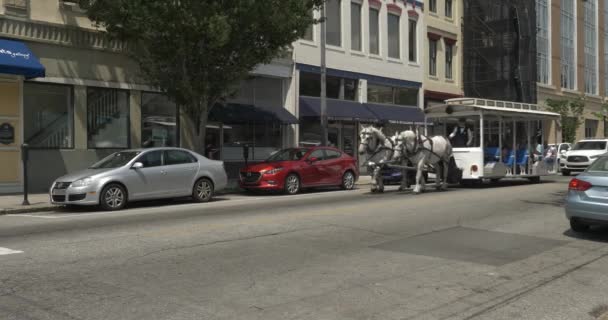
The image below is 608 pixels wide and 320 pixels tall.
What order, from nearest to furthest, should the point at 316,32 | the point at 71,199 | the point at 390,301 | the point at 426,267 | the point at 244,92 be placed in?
the point at 390,301, the point at 426,267, the point at 71,199, the point at 244,92, the point at 316,32

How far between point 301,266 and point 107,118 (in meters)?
14.7

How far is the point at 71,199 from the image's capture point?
1326 centimetres

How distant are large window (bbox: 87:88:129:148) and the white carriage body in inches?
427

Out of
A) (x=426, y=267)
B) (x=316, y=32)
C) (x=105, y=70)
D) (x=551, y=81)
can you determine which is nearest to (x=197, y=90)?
(x=105, y=70)

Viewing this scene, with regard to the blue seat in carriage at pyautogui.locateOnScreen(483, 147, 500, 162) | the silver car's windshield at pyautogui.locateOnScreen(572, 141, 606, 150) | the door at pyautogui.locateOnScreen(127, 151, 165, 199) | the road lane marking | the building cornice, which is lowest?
the road lane marking

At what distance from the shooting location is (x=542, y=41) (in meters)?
45.5

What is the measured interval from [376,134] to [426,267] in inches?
398

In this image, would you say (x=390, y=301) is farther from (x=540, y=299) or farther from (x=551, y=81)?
(x=551, y=81)

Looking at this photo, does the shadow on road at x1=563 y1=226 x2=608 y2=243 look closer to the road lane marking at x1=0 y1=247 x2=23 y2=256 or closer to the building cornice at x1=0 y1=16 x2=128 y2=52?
the road lane marking at x1=0 y1=247 x2=23 y2=256

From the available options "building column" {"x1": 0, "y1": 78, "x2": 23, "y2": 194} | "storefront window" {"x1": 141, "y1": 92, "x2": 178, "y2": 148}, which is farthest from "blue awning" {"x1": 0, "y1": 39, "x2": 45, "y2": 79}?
"storefront window" {"x1": 141, "y1": 92, "x2": 178, "y2": 148}

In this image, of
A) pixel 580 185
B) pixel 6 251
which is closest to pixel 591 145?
pixel 580 185

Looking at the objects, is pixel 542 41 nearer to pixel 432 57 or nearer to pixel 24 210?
pixel 432 57

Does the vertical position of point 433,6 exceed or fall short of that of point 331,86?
it exceeds it

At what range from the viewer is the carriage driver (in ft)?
64.1
